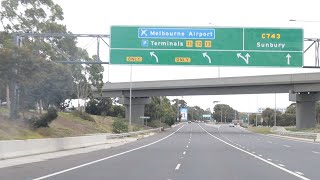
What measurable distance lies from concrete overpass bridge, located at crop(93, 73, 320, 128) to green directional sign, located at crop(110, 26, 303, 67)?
142ft

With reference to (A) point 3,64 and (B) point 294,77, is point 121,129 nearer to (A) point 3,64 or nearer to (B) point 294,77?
(B) point 294,77

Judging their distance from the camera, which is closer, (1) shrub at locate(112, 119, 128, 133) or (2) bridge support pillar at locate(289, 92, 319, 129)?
(1) shrub at locate(112, 119, 128, 133)

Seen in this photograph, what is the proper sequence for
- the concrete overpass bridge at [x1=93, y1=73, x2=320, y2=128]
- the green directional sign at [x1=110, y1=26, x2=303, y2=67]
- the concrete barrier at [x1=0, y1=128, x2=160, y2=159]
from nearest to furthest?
the concrete barrier at [x1=0, y1=128, x2=160, y2=159]
the green directional sign at [x1=110, y1=26, x2=303, y2=67]
the concrete overpass bridge at [x1=93, y1=73, x2=320, y2=128]

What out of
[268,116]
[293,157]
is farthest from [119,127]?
[268,116]

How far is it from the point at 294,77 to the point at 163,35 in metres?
47.3

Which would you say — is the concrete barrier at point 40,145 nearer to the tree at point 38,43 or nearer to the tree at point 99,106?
the tree at point 38,43

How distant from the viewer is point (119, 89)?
90.9m

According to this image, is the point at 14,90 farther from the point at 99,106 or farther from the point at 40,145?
the point at 99,106

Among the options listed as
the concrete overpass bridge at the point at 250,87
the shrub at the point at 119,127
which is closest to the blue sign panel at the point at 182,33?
the shrub at the point at 119,127

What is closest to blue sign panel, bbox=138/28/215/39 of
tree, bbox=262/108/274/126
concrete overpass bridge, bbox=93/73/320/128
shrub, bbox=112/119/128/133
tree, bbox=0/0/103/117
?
tree, bbox=0/0/103/117

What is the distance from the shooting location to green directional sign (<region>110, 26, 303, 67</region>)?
33531mm

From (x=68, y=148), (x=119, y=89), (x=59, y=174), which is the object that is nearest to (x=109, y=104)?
(x=119, y=89)

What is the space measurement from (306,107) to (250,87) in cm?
982

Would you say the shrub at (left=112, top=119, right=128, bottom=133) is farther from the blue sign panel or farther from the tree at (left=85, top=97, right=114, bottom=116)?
the tree at (left=85, top=97, right=114, bottom=116)
